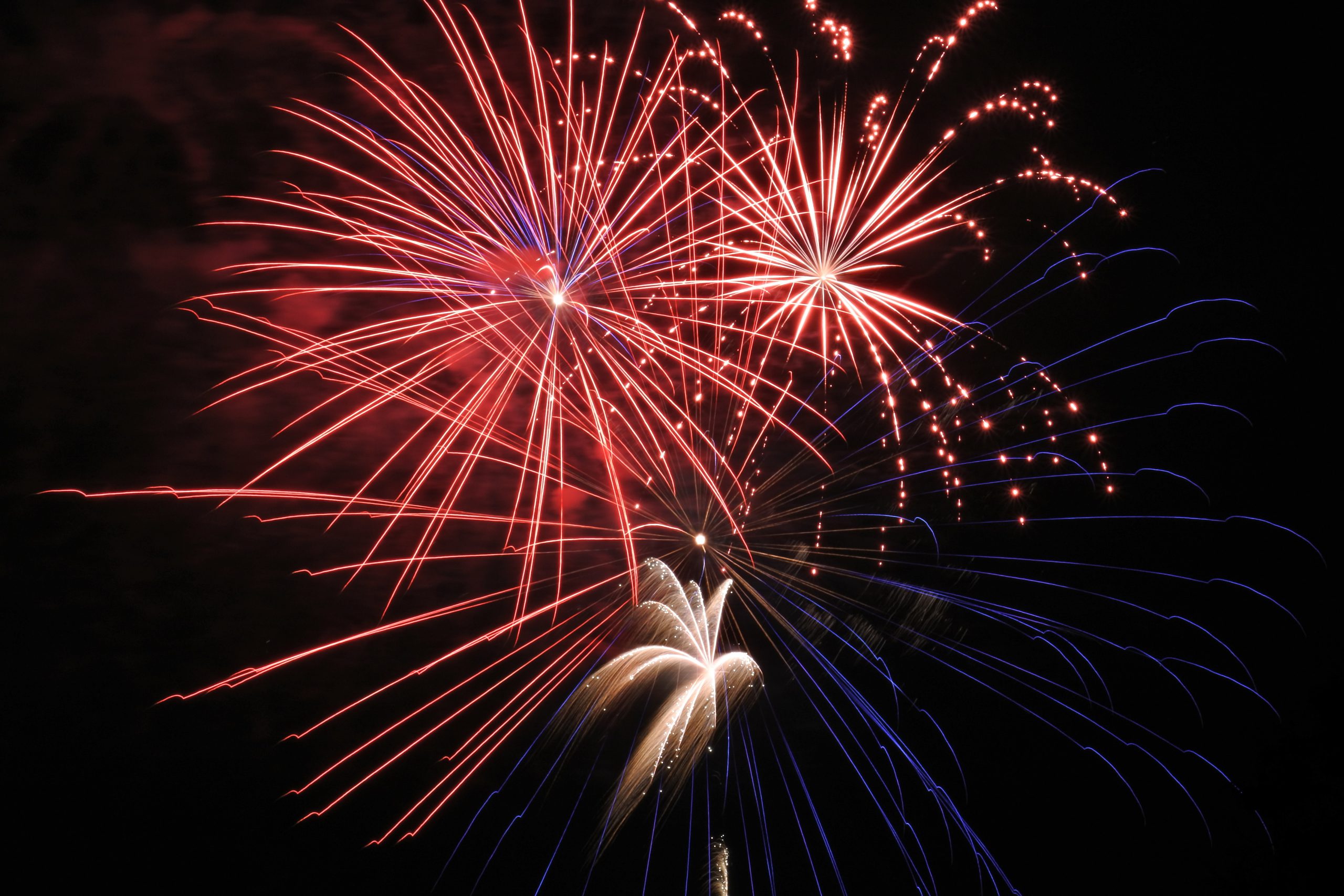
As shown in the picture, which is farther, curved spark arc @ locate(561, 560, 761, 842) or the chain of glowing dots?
curved spark arc @ locate(561, 560, 761, 842)

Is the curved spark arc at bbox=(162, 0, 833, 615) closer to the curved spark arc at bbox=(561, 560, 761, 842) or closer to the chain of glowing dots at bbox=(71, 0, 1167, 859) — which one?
the chain of glowing dots at bbox=(71, 0, 1167, 859)

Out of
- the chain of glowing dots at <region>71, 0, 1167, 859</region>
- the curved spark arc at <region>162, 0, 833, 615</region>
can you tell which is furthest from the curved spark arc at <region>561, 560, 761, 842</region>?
the curved spark arc at <region>162, 0, 833, 615</region>

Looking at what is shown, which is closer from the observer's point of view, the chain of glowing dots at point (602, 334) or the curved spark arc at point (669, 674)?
the chain of glowing dots at point (602, 334)

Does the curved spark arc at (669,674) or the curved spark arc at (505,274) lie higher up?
the curved spark arc at (505,274)

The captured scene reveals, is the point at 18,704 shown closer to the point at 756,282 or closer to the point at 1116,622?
the point at 756,282

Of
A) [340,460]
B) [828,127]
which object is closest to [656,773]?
[340,460]

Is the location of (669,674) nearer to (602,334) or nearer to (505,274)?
(602,334)

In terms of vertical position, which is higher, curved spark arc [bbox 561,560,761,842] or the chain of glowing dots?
the chain of glowing dots

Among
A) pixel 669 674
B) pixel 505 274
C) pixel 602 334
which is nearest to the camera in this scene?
pixel 505 274

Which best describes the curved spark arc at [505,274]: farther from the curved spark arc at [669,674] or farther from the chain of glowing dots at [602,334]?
the curved spark arc at [669,674]

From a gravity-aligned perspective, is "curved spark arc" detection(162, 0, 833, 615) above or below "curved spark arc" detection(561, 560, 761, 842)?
above

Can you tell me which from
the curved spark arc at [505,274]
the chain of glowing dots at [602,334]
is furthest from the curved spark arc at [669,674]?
the curved spark arc at [505,274]

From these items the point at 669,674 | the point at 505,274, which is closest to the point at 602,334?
Answer: the point at 505,274
